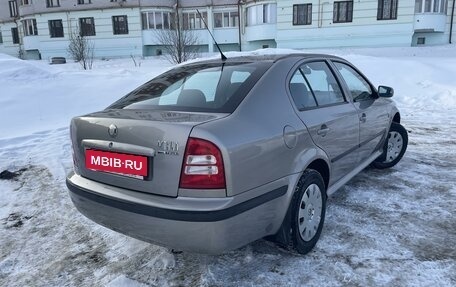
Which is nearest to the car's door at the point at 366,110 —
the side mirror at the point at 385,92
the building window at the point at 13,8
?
the side mirror at the point at 385,92

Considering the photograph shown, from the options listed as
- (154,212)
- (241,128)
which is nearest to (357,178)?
(241,128)

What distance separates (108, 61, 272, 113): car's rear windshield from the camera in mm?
2629

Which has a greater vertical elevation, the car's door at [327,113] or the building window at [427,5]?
the building window at [427,5]

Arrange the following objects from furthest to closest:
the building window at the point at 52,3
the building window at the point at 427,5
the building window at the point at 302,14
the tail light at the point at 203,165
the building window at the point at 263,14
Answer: the building window at the point at 52,3, the building window at the point at 263,14, the building window at the point at 302,14, the building window at the point at 427,5, the tail light at the point at 203,165

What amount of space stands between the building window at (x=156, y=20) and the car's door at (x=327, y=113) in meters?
27.8

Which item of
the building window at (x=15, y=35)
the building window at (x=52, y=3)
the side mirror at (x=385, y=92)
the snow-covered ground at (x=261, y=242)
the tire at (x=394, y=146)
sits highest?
the building window at (x=52, y=3)

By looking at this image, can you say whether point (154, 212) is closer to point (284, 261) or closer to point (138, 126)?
point (138, 126)

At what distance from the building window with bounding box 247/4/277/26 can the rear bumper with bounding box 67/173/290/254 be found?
25.6 metres

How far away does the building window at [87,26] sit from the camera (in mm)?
30391

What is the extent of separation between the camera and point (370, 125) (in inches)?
161

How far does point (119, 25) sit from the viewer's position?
98.2 feet

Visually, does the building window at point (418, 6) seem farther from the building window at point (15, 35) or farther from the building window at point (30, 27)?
the building window at point (15, 35)

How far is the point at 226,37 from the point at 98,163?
2785 centimetres

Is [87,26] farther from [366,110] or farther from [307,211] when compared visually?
[307,211]
